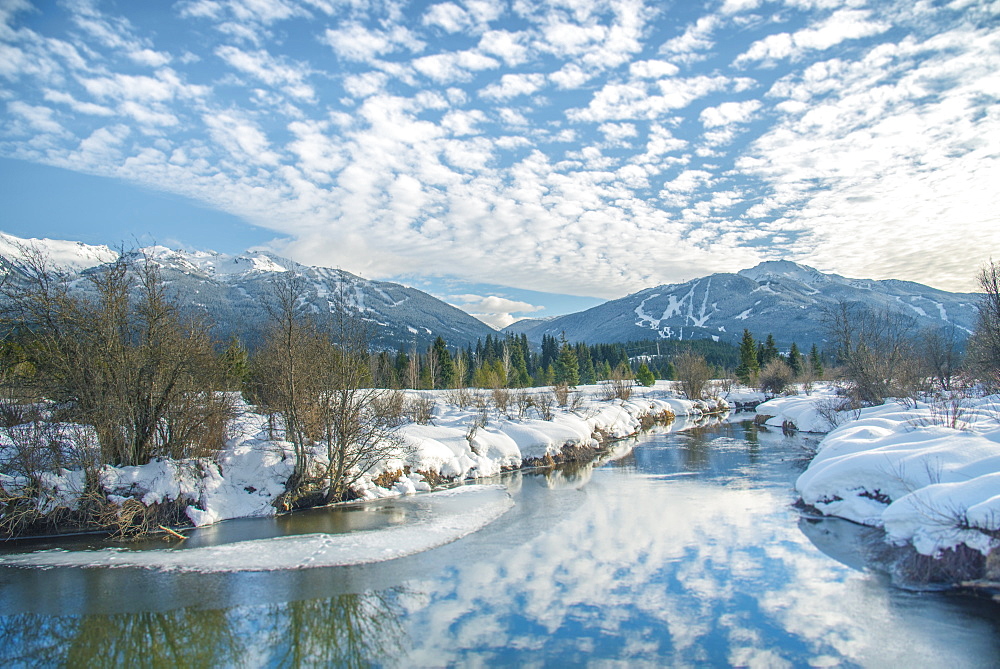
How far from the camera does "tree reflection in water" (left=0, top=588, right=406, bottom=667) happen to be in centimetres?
854

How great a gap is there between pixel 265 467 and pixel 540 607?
13.5 metres

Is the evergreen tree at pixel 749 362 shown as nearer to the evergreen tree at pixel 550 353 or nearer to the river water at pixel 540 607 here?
the evergreen tree at pixel 550 353

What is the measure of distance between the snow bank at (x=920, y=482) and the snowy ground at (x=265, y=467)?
45.2 feet

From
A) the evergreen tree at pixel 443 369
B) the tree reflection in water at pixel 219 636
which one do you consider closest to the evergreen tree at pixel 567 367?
the evergreen tree at pixel 443 369

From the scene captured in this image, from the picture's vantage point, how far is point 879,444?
16922mm

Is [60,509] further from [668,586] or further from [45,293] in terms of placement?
[668,586]

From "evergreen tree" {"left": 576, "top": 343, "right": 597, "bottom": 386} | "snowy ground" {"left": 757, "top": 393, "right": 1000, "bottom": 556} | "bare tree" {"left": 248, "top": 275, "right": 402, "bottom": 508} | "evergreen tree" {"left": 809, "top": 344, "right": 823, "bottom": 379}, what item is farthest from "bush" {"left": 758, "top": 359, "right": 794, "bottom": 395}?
"bare tree" {"left": 248, "top": 275, "right": 402, "bottom": 508}

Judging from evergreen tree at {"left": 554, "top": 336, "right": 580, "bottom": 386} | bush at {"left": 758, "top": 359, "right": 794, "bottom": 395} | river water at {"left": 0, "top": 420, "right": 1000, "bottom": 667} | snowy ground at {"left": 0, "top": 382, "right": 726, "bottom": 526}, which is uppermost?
evergreen tree at {"left": 554, "top": 336, "right": 580, "bottom": 386}

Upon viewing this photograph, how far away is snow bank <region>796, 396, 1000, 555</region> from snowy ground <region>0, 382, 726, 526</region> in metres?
13.8

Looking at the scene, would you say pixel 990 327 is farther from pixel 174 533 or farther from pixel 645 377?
pixel 645 377

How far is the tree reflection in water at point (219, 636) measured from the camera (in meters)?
8.54

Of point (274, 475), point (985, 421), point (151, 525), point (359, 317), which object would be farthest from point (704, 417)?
point (151, 525)

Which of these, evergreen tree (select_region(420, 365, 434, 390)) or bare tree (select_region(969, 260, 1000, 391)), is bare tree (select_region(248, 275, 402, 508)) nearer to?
bare tree (select_region(969, 260, 1000, 391))

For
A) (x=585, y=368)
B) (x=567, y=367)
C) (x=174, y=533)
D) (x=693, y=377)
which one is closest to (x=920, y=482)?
(x=174, y=533)
